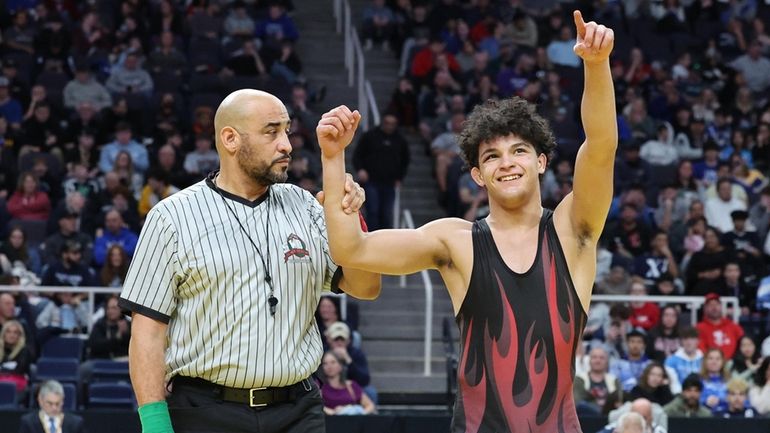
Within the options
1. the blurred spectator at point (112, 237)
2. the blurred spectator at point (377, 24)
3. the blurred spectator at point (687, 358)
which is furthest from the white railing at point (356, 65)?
the blurred spectator at point (687, 358)

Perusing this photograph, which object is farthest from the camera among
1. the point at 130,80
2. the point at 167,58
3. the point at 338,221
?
the point at 167,58

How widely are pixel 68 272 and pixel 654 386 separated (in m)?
5.75

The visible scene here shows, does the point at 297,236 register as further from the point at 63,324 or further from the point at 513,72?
the point at 513,72

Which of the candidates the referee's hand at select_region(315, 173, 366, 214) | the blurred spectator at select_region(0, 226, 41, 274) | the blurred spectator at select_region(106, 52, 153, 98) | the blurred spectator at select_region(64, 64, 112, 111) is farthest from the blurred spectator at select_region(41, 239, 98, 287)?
the referee's hand at select_region(315, 173, 366, 214)

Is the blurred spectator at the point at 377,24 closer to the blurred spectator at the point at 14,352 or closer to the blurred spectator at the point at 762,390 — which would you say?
the blurred spectator at the point at 14,352

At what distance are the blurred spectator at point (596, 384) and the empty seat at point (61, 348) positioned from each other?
4544mm

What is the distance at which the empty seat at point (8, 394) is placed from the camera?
463 inches

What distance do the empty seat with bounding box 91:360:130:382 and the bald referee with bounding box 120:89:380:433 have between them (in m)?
7.37

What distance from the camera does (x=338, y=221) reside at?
4727 millimetres

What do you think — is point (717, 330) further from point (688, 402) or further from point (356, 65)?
point (356, 65)

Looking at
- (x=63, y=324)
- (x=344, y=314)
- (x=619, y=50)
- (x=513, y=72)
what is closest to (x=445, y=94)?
(x=513, y=72)

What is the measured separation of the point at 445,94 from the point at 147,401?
45.5 ft

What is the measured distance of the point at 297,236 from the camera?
523cm

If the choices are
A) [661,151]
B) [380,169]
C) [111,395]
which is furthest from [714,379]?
[661,151]
